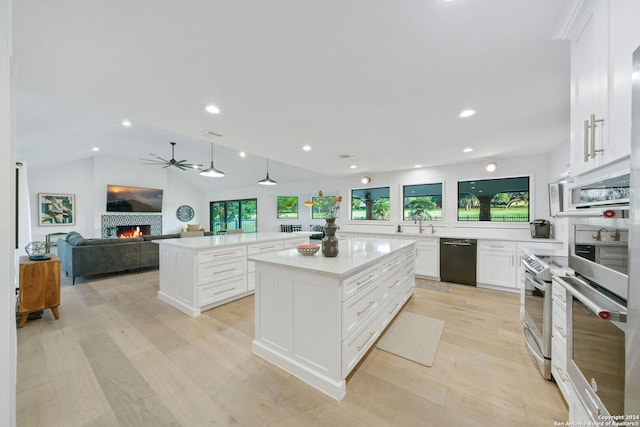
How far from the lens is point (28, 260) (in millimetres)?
2750

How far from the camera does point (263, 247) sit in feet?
12.3

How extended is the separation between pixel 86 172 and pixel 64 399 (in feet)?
27.4

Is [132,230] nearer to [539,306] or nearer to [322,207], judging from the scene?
[322,207]

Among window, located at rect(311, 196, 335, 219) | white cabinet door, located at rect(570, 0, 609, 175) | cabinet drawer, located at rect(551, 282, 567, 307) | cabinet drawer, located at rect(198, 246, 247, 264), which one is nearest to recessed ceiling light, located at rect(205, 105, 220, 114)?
cabinet drawer, located at rect(198, 246, 247, 264)

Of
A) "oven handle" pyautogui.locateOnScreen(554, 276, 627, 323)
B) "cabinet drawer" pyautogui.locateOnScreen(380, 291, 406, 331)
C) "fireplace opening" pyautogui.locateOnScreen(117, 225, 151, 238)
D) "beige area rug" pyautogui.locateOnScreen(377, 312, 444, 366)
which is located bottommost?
"beige area rug" pyautogui.locateOnScreen(377, 312, 444, 366)

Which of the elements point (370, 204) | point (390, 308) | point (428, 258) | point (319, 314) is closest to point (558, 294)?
point (390, 308)

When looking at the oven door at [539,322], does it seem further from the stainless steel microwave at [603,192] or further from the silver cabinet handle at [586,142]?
the silver cabinet handle at [586,142]

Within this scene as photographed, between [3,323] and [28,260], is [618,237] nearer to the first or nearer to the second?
[3,323]

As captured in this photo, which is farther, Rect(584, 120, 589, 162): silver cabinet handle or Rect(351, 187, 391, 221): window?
Rect(351, 187, 391, 221): window

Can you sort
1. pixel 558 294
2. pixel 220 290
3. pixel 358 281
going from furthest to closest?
1. pixel 220 290
2. pixel 358 281
3. pixel 558 294

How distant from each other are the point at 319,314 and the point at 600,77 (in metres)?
1.96

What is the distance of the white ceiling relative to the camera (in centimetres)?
121

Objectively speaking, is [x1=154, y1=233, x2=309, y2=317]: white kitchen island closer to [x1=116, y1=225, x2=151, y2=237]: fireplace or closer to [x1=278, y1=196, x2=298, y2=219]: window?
[x1=278, y1=196, x2=298, y2=219]: window

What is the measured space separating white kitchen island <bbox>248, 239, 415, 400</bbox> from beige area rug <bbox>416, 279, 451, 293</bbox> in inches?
85.5
